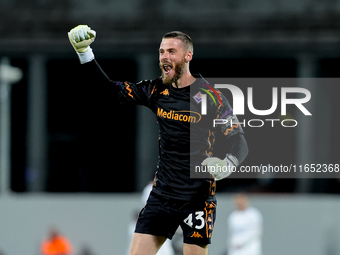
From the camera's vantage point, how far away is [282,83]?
10.8 meters

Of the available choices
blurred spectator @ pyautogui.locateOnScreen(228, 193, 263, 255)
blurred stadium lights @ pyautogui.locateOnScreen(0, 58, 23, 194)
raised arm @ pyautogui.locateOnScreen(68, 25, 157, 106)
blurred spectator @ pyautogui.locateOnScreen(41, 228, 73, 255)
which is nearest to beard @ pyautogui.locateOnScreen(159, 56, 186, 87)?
raised arm @ pyautogui.locateOnScreen(68, 25, 157, 106)

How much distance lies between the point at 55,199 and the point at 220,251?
3162mm

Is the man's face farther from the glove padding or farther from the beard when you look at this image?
the glove padding

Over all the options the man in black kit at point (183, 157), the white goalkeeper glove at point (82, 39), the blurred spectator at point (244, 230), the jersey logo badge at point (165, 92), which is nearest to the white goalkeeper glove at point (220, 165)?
the man in black kit at point (183, 157)

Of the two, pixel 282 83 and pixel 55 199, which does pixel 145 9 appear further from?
pixel 55 199

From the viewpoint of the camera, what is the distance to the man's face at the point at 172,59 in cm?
469

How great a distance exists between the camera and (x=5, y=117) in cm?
1133

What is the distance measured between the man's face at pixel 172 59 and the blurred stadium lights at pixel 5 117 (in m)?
7.18

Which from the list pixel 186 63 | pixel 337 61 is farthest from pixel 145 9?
pixel 186 63

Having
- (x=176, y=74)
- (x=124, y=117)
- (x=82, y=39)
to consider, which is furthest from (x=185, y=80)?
(x=124, y=117)

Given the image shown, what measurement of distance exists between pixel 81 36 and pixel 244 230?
5.93 m

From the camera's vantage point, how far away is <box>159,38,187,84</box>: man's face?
469cm

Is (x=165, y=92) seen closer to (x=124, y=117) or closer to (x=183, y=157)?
(x=183, y=157)

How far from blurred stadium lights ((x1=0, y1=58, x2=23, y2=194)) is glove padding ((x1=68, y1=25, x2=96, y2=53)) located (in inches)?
264
